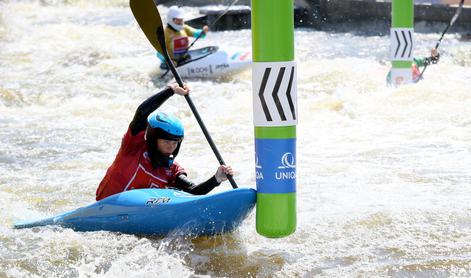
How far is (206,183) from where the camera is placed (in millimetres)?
4836

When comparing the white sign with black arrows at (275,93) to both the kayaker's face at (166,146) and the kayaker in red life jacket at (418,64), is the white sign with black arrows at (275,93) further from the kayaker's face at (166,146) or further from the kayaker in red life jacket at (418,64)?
the kayaker in red life jacket at (418,64)

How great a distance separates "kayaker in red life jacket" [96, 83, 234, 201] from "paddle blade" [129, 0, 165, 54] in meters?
0.57

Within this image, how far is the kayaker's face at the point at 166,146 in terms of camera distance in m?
4.75

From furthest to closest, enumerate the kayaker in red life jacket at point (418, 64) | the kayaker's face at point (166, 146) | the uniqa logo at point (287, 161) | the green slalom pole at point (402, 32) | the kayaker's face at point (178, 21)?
the kayaker's face at point (178, 21) → the kayaker in red life jacket at point (418, 64) → the green slalom pole at point (402, 32) → the kayaker's face at point (166, 146) → the uniqa logo at point (287, 161)

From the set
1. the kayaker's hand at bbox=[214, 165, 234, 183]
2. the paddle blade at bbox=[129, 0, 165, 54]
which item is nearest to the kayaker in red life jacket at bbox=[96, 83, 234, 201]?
the kayaker's hand at bbox=[214, 165, 234, 183]

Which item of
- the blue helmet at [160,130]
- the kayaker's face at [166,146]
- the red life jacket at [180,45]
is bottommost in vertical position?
the red life jacket at [180,45]

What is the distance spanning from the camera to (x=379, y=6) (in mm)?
17453

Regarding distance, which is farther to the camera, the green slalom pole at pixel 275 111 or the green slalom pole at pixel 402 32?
the green slalom pole at pixel 402 32

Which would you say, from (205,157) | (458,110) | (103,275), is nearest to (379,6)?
(458,110)

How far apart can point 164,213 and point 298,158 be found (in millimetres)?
3064

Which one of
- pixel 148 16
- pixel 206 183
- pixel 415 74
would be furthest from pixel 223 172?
pixel 415 74

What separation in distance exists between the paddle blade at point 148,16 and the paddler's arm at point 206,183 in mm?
826

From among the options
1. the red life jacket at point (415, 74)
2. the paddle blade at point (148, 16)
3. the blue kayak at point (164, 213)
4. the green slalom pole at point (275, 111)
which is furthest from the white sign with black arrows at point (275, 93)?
the red life jacket at point (415, 74)

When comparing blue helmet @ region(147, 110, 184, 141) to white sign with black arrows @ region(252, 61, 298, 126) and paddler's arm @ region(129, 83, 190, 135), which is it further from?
white sign with black arrows @ region(252, 61, 298, 126)
